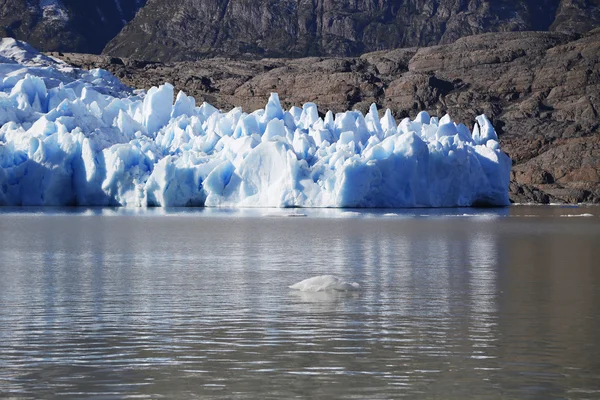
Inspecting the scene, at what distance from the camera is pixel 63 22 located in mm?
172750

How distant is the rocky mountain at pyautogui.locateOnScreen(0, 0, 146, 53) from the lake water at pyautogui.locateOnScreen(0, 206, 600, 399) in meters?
153

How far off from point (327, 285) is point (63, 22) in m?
167

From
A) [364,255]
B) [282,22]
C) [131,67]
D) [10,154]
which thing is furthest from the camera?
[282,22]

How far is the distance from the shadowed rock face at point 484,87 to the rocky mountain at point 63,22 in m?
60.1

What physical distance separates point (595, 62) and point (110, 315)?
323 ft

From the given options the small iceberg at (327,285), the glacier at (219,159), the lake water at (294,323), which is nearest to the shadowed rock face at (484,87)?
the glacier at (219,159)

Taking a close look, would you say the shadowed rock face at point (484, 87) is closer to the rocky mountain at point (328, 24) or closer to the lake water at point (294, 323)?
the rocky mountain at point (328, 24)

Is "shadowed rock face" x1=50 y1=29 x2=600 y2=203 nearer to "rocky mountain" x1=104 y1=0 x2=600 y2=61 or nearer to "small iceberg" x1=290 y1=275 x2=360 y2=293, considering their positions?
"rocky mountain" x1=104 y1=0 x2=600 y2=61

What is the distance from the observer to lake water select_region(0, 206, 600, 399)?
335 inches

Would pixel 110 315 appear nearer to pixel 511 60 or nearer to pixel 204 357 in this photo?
pixel 204 357

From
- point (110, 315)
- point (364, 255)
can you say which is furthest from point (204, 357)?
point (364, 255)

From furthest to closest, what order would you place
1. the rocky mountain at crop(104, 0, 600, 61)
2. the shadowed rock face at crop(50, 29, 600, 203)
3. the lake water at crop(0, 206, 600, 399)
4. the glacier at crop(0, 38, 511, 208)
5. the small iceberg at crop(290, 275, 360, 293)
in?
the rocky mountain at crop(104, 0, 600, 61)
the shadowed rock face at crop(50, 29, 600, 203)
the glacier at crop(0, 38, 511, 208)
the small iceberg at crop(290, 275, 360, 293)
the lake water at crop(0, 206, 600, 399)

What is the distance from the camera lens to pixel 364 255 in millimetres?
22156

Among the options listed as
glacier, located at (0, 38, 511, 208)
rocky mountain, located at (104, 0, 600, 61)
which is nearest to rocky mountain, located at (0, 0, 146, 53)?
rocky mountain, located at (104, 0, 600, 61)
